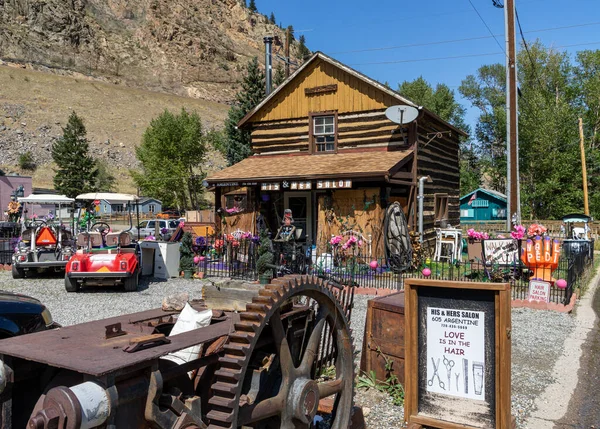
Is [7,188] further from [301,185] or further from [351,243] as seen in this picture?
[351,243]

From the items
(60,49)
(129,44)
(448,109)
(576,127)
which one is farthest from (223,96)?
(576,127)

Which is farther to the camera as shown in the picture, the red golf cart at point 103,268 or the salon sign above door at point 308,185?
the salon sign above door at point 308,185

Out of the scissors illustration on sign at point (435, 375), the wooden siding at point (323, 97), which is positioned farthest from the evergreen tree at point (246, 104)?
the scissors illustration on sign at point (435, 375)

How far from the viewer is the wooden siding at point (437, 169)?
18.8m

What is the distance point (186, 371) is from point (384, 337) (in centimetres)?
334

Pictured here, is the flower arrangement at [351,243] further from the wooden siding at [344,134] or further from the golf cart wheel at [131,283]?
the golf cart wheel at [131,283]

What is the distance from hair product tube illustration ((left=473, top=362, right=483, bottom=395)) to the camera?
4.28 meters

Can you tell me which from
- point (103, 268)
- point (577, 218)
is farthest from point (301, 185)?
point (577, 218)

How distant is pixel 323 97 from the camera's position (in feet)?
64.4

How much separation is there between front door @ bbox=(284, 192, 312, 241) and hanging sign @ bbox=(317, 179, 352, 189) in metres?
3.35

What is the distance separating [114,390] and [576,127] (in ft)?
152

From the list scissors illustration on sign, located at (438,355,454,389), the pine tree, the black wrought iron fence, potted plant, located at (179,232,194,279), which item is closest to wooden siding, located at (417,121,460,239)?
the black wrought iron fence

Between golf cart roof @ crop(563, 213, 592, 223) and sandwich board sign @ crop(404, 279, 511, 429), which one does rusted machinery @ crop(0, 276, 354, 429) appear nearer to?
sandwich board sign @ crop(404, 279, 511, 429)

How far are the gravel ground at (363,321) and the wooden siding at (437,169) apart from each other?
8.10m
